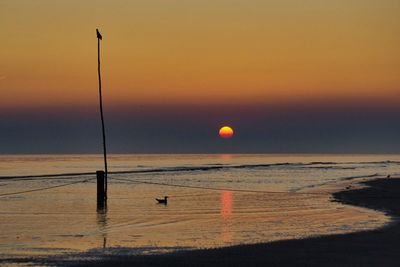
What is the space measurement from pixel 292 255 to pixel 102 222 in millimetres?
9613

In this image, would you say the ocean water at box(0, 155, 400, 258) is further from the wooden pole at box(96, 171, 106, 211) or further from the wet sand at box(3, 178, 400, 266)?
the wet sand at box(3, 178, 400, 266)

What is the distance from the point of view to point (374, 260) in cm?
1471

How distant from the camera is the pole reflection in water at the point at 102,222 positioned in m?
19.3

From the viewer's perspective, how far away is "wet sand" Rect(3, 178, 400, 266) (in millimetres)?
14461

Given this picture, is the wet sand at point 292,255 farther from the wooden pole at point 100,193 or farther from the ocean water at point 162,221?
the wooden pole at point 100,193

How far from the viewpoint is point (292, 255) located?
15.5 m

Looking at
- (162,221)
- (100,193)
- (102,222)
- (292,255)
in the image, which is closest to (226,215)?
(162,221)

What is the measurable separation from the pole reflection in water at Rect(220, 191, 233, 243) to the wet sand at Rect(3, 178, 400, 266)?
2057mm

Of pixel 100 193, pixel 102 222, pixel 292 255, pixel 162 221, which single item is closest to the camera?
pixel 292 255

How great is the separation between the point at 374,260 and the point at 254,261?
107 inches

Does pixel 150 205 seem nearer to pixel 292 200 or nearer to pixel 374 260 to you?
pixel 292 200

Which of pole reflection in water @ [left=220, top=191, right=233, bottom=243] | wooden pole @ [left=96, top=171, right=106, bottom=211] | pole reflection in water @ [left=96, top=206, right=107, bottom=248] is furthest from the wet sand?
wooden pole @ [left=96, top=171, right=106, bottom=211]

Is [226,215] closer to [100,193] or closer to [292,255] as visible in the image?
[100,193]

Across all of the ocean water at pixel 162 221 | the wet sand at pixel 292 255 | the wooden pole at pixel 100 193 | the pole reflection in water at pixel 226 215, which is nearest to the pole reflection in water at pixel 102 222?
the ocean water at pixel 162 221
